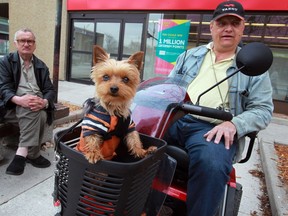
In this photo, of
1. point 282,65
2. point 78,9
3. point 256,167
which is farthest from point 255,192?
point 78,9

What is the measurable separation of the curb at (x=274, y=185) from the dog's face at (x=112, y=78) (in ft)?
6.57

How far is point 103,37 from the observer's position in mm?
9461

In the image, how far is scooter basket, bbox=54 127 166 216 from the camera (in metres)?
1.01

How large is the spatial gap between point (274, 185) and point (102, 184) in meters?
2.68

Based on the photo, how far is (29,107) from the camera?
304cm

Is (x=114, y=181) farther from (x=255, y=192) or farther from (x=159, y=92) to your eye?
(x=255, y=192)

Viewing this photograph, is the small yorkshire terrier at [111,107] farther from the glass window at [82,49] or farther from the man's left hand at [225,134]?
the glass window at [82,49]

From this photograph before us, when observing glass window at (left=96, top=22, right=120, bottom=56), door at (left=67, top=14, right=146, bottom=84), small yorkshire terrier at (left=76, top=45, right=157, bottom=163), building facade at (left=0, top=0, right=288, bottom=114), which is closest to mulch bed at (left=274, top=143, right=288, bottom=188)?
small yorkshire terrier at (left=76, top=45, right=157, bottom=163)

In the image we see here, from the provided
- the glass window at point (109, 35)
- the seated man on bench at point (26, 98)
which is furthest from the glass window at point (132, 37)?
the seated man on bench at point (26, 98)

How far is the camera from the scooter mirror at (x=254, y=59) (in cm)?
139

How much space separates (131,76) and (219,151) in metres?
0.70

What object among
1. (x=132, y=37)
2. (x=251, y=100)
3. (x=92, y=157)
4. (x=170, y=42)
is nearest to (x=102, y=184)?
(x=92, y=157)

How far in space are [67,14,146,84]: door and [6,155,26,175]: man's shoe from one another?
17.0 ft

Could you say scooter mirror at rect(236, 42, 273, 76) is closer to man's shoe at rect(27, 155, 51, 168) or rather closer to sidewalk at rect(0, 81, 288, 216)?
sidewalk at rect(0, 81, 288, 216)
